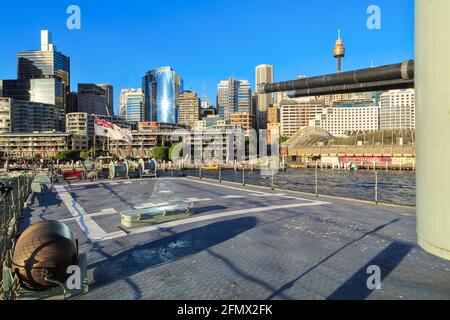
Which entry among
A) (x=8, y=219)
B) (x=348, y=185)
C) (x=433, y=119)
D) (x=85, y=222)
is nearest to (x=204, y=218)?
(x=85, y=222)

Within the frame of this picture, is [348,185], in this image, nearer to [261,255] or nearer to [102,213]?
[102,213]

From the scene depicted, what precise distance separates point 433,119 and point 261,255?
24.2 ft

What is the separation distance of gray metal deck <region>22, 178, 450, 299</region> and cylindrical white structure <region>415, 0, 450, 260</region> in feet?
11.8

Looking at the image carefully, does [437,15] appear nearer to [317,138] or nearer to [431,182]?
[431,182]

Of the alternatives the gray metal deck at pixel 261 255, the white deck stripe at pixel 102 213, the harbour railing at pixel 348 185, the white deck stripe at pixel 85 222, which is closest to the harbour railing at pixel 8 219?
the gray metal deck at pixel 261 255

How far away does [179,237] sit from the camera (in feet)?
42.8

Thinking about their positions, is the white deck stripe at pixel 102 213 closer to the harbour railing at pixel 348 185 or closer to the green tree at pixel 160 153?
the harbour railing at pixel 348 185

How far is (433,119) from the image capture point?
14.3 ft

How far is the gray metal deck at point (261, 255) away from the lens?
8172mm

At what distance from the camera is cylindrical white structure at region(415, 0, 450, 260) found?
4.23 metres

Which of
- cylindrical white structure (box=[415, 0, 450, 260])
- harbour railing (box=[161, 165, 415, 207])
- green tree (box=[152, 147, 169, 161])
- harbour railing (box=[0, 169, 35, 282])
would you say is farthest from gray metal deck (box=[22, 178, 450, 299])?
green tree (box=[152, 147, 169, 161])

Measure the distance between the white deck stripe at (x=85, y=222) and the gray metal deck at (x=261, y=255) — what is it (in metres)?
0.06
